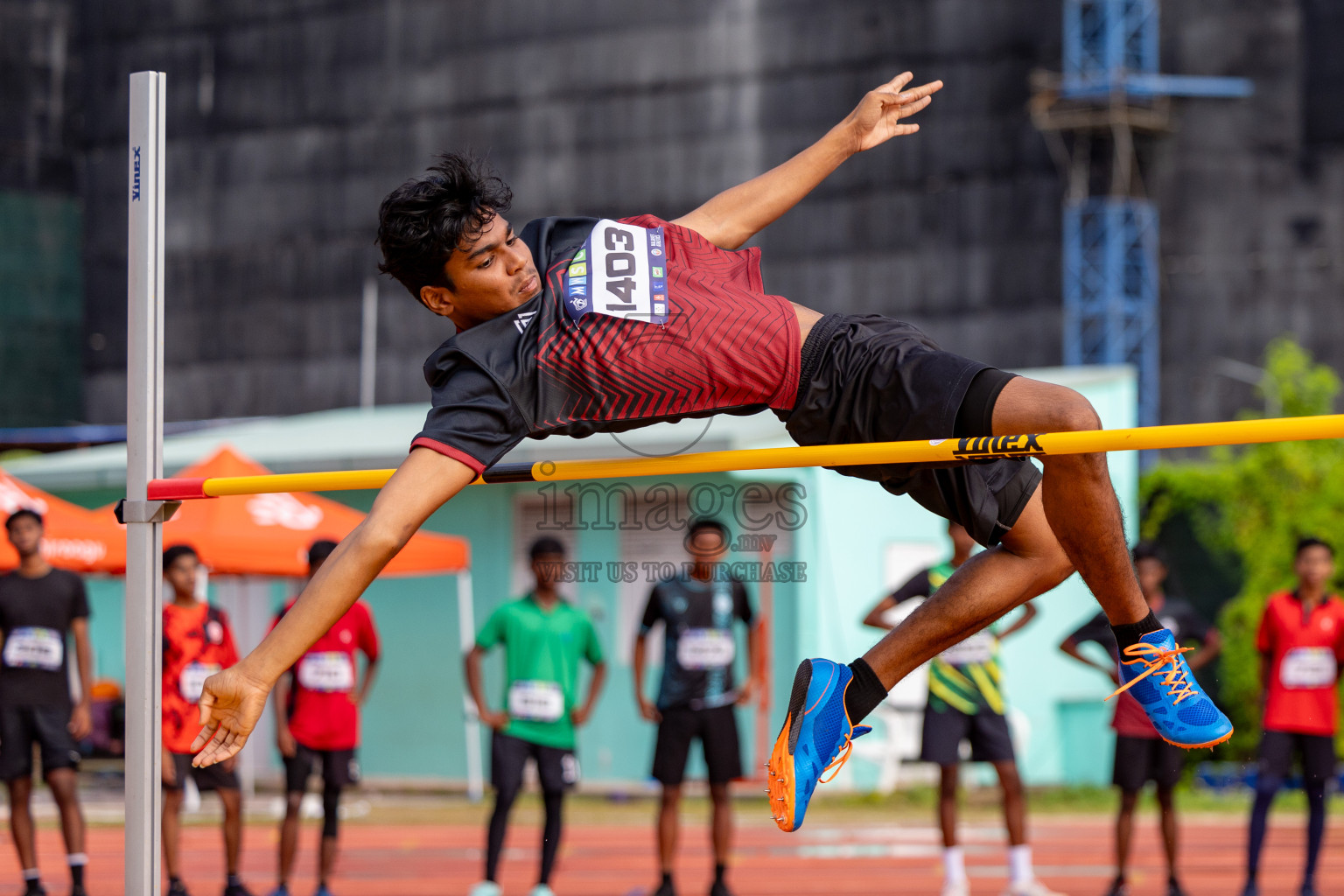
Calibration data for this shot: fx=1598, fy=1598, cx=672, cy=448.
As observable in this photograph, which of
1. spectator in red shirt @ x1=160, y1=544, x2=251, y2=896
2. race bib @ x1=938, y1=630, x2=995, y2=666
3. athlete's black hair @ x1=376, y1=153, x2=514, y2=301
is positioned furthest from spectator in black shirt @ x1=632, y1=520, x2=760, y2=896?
athlete's black hair @ x1=376, y1=153, x2=514, y2=301

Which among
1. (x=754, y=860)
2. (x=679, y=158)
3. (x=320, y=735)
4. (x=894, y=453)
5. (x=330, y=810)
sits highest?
(x=679, y=158)

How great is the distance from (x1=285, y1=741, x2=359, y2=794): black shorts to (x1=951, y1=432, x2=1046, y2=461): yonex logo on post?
482cm

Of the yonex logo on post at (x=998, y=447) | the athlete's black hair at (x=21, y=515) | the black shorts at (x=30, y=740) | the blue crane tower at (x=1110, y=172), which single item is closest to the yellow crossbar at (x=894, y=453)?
the yonex logo on post at (x=998, y=447)

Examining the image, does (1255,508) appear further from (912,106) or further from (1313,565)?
(912,106)

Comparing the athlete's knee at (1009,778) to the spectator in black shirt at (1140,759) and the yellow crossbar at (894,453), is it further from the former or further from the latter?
the yellow crossbar at (894,453)

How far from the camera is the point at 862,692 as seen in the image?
3432mm

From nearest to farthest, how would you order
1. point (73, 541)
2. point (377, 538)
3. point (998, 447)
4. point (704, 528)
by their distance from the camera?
point (377, 538)
point (998, 447)
point (704, 528)
point (73, 541)

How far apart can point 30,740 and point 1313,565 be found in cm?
587

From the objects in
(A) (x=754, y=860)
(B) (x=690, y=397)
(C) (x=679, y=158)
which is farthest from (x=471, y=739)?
(C) (x=679, y=158)

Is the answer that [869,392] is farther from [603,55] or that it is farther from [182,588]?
[603,55]

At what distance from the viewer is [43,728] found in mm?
7223

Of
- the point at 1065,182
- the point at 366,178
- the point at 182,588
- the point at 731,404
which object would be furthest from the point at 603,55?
the point at 731,404

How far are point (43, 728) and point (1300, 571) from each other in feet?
18.8

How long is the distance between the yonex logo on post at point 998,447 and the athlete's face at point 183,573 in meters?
5.00
